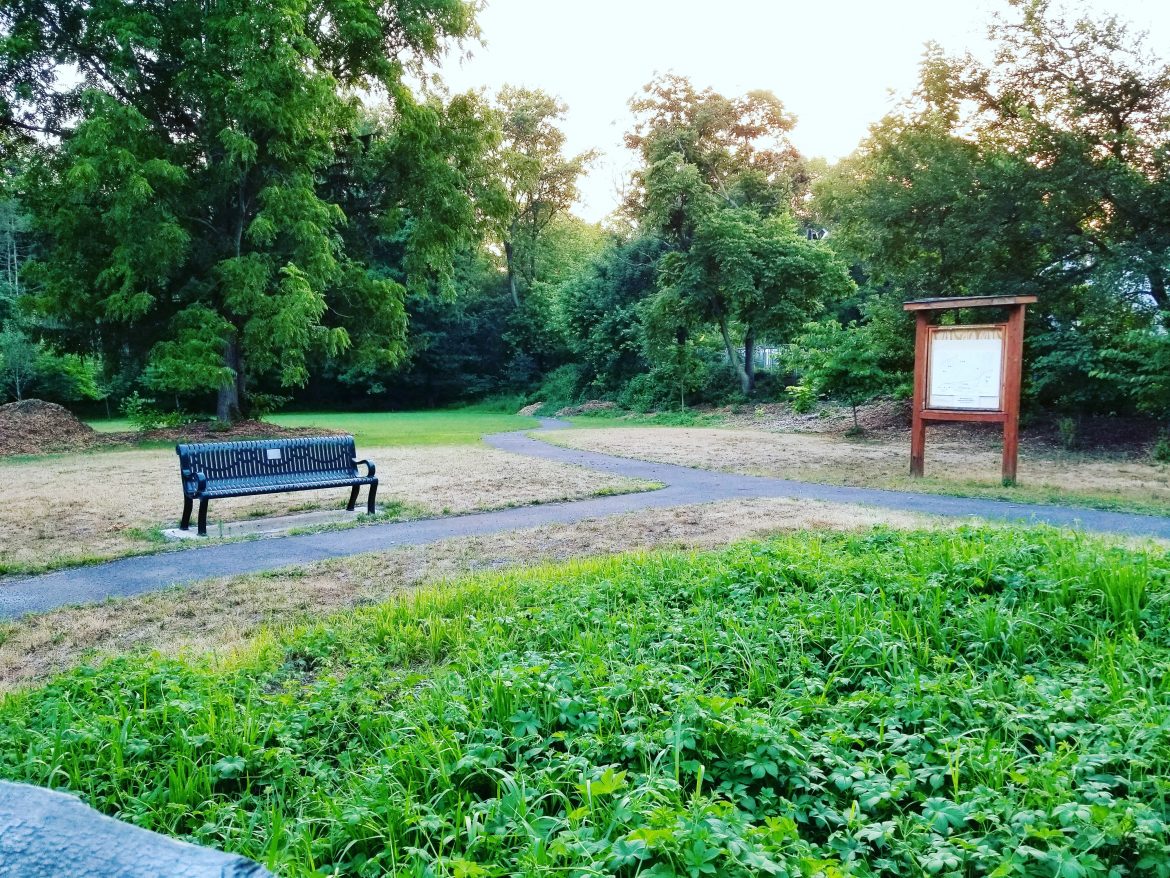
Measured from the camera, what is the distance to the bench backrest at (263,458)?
850 centimetres

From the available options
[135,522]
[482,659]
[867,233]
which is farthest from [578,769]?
[867,233]

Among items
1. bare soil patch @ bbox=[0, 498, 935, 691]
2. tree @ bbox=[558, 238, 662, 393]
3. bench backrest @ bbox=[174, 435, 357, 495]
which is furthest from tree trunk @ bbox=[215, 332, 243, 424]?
tree @ bbox=[558, 238, 662, 393]

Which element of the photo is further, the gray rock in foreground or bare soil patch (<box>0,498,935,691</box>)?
bare soil patch (<box>0,498,935,691</box>)

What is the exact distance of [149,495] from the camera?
35.5 feet

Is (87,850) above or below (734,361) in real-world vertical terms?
below

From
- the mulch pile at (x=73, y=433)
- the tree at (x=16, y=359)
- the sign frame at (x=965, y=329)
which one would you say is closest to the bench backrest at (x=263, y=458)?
the sign frame at (x=965, y=329)

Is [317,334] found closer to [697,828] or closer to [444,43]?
[444,43]

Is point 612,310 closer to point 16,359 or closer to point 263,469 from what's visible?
point 16,359

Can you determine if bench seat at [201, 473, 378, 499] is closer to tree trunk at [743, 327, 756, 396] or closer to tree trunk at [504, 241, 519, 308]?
tree trunk at [743, 327, 756, 396]

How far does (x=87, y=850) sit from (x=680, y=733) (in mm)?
1768

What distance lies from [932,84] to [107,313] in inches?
741

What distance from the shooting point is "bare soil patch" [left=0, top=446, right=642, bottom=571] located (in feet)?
25.7

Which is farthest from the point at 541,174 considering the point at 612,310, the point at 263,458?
the point at 263,458

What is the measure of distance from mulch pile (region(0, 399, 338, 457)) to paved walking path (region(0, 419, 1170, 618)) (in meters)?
10.5
